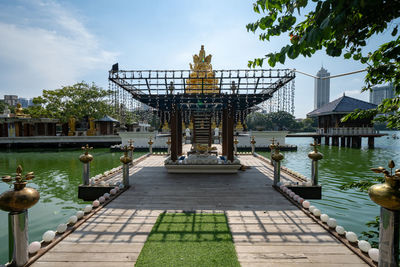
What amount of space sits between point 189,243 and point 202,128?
521 inches

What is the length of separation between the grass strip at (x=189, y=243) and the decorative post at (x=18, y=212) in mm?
1905

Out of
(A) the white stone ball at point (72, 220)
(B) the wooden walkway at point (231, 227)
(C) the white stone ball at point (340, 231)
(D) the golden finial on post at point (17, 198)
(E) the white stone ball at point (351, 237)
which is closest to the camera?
(D) the golden finial on post at point (17, 198)

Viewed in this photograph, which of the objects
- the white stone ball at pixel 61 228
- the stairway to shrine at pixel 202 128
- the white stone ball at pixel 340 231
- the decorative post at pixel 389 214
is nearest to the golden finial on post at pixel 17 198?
the white stone ball at pixel 61 228

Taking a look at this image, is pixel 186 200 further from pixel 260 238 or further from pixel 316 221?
pixel 316 221

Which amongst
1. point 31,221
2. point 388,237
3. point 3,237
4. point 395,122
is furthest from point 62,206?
point 395,122

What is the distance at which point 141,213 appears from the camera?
5668 millimetres

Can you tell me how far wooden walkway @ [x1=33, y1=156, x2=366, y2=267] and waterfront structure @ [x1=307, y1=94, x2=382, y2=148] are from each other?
33645 mm

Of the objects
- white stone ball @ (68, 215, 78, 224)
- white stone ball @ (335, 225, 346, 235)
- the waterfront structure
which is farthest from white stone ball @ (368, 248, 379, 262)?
the waterfront structure

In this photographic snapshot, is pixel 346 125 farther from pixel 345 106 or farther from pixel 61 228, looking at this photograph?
pixel 61 228

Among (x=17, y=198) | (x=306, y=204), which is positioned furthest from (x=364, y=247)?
(x=17, y=198)

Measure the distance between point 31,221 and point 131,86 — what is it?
6.84 metres

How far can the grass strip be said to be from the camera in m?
3.56

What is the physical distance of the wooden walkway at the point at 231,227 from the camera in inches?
145

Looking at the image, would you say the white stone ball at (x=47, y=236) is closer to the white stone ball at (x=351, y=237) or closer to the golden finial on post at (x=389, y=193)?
the golden finial on post at (x=389, y=193)
